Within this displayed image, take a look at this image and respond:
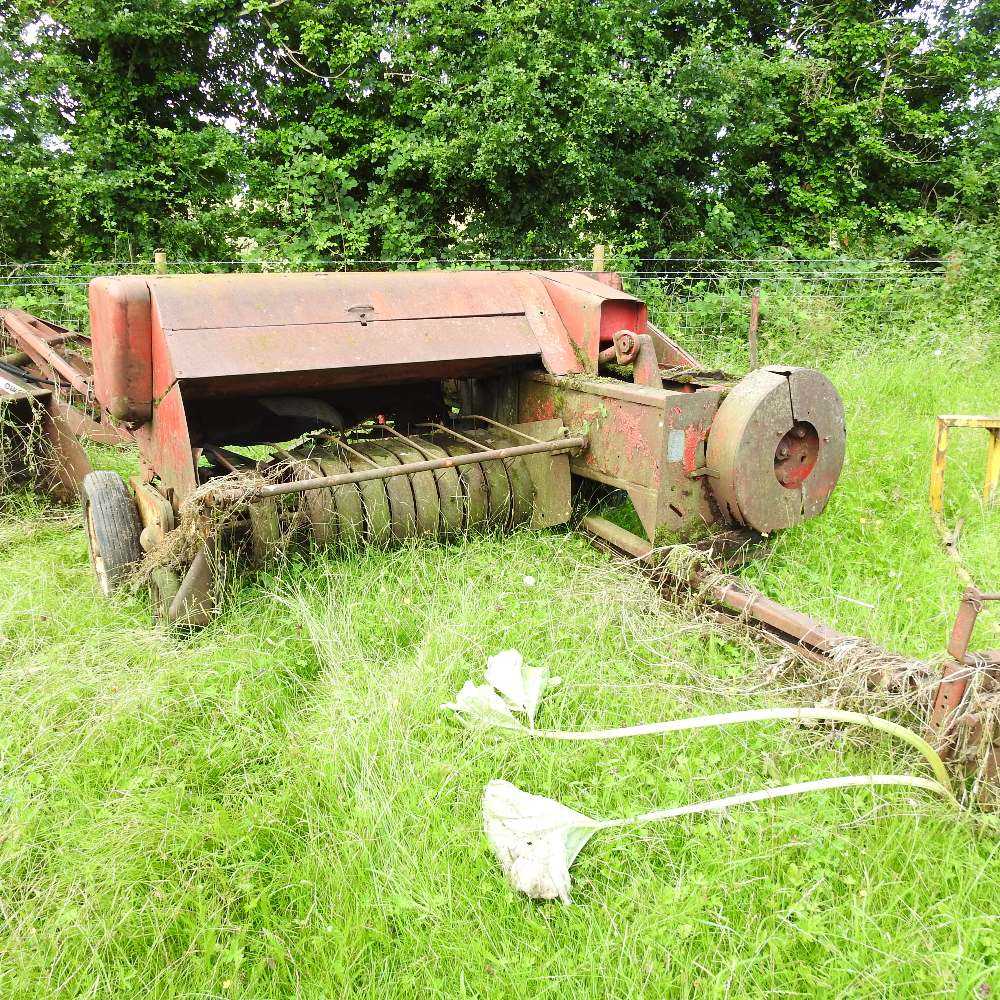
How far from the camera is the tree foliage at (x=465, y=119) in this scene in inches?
344

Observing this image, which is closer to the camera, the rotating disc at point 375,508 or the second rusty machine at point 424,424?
the second rusty machine at point 424,424

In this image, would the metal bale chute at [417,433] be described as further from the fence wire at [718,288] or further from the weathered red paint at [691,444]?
the fence wire at [718,288]

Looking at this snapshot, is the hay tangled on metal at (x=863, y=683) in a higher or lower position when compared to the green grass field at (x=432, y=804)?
higher

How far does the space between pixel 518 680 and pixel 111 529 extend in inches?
83.5

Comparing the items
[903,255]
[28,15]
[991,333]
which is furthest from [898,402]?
[28,15]

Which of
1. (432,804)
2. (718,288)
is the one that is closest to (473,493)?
(432,804)

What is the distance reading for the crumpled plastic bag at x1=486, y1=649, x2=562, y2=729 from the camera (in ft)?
9.22

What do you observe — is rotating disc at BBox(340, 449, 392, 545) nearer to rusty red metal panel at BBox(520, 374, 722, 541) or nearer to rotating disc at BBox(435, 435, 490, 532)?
rotating disc at BBox(435, 435, 490, 532)

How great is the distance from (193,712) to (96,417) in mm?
2739

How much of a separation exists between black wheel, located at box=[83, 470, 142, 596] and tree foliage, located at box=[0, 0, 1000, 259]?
613 cm

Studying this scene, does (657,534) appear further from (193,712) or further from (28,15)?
(28,15)

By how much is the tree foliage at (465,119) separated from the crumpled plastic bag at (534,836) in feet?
26.6

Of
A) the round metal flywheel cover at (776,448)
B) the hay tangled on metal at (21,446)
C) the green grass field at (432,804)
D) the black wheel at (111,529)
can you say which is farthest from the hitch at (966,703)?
the hay tangled on metal at (21,446)

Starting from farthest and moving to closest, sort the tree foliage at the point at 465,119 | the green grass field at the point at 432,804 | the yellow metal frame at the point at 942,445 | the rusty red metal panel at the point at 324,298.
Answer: the tree foliage at the point at 465,119 → the rusty red metal panel at the point at 324,298 → the yellow metal frame at the point at 942,445 → the green grass field at the point at 432,804
